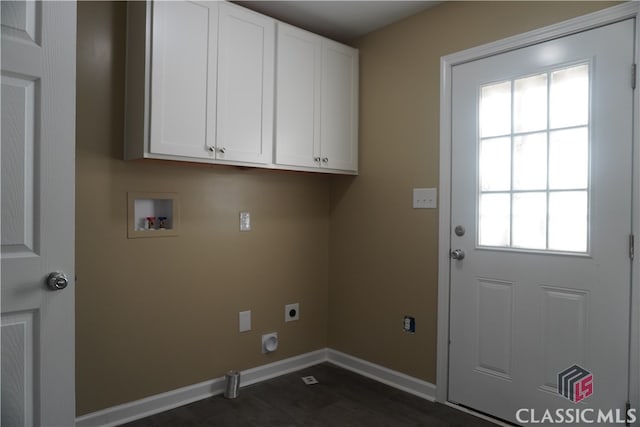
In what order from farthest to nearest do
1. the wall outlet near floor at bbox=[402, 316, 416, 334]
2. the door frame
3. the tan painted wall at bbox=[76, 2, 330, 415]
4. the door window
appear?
the wall outlet near floor at bbox=[402, 316, 416, 334] < the tan painted wall at bbox=[76, 2, 330, 415] < the door window < the door frame

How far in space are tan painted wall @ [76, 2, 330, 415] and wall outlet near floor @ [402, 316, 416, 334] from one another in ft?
2.48

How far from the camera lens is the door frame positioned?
6.62 ft

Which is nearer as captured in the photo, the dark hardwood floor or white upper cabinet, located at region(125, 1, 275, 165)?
white upper cabinet, located at region(125, 1, 275, 165)

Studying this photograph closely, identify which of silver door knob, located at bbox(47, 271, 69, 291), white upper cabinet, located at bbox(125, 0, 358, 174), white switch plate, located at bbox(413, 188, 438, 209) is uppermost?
white upper cabinet, located at bbox(125, 0, 358, 174)

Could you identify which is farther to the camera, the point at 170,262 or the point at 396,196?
the point at 396,196

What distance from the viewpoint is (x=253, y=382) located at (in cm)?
302

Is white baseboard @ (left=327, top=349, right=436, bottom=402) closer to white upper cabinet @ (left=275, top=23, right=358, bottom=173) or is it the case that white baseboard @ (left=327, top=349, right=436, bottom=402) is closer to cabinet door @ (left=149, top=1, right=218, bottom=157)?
white upper cabinet @ (left=275, top=23, right=358, bottom=173)

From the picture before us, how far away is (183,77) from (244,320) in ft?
5.25

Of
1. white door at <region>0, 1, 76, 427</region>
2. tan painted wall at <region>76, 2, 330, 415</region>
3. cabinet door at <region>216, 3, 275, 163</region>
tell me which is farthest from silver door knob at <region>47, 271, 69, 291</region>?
cabinet door at <region>216, 3, 275, 163</region>

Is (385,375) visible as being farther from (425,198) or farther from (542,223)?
(542,223)

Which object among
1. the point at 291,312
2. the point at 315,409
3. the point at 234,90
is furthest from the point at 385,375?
the point at 234,90

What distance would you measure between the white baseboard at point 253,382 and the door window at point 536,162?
1.09 meters

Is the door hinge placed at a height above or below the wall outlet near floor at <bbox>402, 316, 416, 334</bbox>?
below

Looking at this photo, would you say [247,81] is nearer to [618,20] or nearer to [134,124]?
[134,124]
